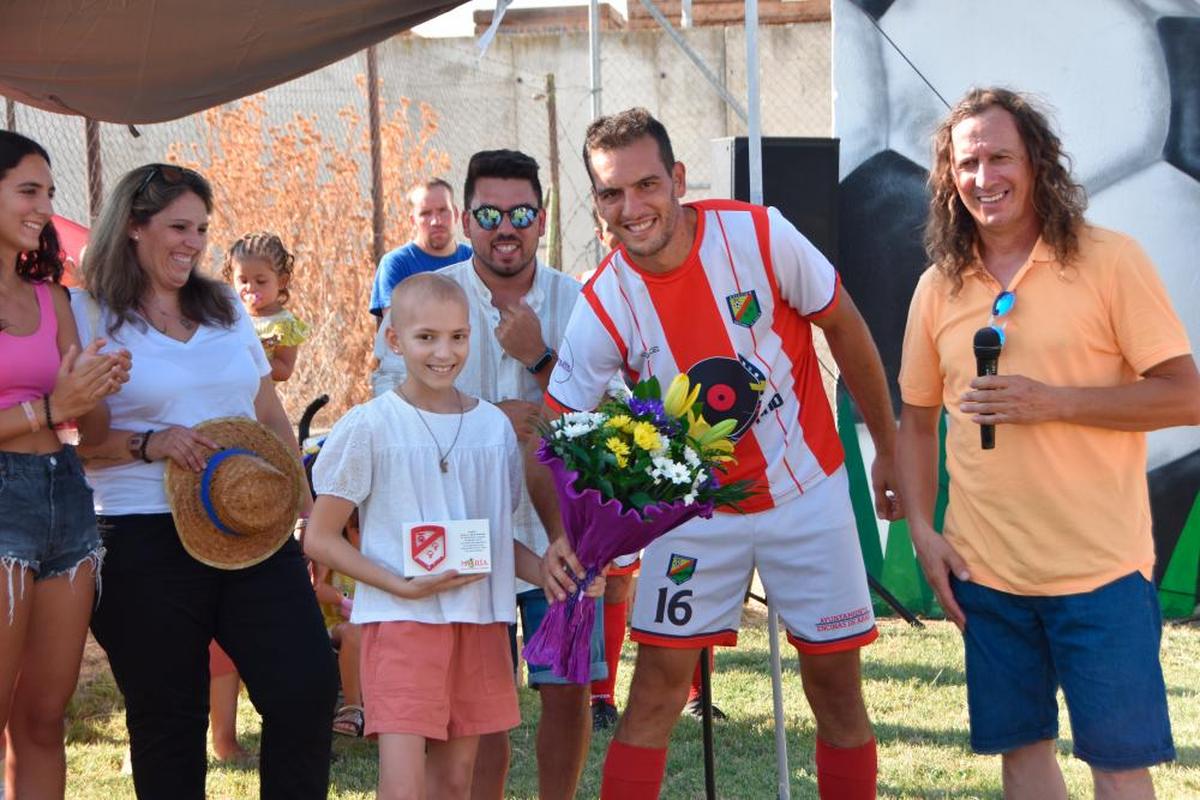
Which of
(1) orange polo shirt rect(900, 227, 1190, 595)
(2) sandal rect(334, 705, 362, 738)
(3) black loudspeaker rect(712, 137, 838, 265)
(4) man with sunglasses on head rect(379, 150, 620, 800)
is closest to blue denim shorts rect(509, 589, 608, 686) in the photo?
(4) man with sunglasses on head rect(379, 150, 620, 800)

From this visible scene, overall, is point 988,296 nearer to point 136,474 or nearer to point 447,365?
point 447,365

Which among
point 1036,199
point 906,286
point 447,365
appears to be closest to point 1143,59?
point 906,286

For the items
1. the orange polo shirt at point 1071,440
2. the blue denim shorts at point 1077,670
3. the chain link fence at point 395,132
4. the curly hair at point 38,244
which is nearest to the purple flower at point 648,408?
the orange polo shirt at point 1071,440

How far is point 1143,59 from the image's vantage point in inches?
316

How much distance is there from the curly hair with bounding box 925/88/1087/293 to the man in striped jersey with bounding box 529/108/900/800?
1.22 feet

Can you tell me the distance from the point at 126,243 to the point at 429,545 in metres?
1.37

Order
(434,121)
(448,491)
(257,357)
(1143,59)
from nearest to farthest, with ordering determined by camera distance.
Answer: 1. (448,491)
2. (257,357)
3. (1143,59)
4. (434,121)

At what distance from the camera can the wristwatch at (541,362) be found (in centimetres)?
438

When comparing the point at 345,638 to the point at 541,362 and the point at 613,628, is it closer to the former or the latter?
the point at 613,628

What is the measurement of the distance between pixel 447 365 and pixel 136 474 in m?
1.01

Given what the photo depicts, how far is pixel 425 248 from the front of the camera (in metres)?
6.62

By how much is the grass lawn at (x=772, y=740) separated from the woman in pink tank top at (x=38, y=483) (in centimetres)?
153

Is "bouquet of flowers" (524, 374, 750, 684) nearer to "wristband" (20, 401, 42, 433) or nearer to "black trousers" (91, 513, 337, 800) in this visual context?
"black trousers" (91, 513, 337, 800)

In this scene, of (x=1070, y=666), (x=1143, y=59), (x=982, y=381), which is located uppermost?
(x=1143, y=59)
